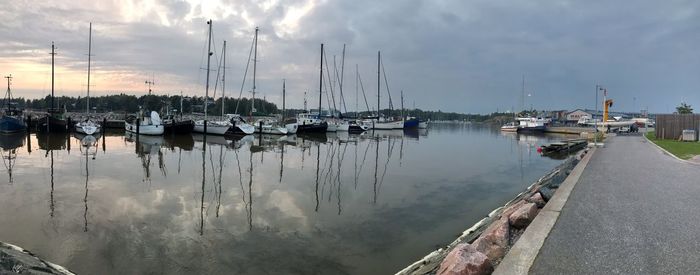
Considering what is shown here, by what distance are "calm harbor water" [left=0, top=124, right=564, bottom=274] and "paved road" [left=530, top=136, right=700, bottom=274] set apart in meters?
3.12

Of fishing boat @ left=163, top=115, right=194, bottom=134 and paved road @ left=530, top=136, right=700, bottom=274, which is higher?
fishing boat @ left=163, top=115, right=194, bottom=134

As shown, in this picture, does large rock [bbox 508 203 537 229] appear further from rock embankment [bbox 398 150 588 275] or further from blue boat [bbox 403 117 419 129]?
blue boat [bbox 403 117 419 129]

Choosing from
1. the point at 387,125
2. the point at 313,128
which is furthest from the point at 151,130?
the point at 387,125

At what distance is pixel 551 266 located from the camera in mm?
5277

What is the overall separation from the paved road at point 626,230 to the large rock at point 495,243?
0.68 m

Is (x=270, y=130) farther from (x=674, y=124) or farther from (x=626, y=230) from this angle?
(x=626, y=230)

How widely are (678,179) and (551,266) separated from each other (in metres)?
10.6

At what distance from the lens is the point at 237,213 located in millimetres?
12328

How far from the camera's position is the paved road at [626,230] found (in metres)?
5.38

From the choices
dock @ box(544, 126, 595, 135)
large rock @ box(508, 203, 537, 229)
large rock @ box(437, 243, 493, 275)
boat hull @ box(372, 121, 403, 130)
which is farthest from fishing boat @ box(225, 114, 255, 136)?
dock @ box(544, 126, 595, 135)

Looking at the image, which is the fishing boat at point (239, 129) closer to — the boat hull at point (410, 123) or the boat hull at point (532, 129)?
the boat hull at point (410, 123)

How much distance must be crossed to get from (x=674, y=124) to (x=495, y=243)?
42429 millimetres

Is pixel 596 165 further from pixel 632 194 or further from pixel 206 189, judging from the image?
pixel 206 189

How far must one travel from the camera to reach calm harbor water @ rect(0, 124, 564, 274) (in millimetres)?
8633
